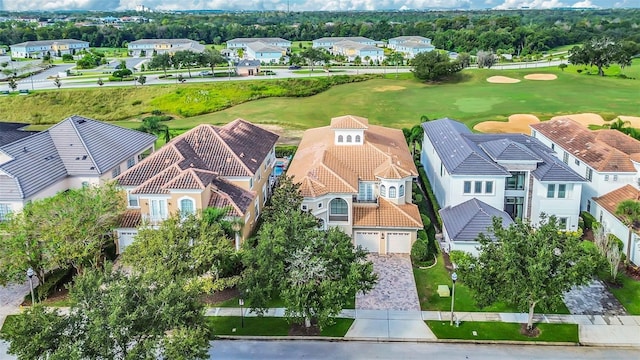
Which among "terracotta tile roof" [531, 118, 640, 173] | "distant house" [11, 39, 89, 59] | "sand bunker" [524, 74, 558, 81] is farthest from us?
"distant house" [11, 39, 89, 59]

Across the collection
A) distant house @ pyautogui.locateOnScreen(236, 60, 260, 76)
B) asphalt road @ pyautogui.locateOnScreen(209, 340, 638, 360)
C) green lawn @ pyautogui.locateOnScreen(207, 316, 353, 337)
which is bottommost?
asphalt road @ pyautogui.locateOnScreen(209, 340, 638, 360)

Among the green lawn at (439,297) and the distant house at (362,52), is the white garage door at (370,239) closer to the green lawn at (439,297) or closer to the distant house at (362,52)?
the green lawn at (439,297)

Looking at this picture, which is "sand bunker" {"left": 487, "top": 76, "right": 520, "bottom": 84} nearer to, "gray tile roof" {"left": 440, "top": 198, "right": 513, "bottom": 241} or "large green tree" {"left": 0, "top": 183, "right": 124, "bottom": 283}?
"gray tile roof" {"left": 440, "top": 198, "right": 513, "bottom": 241}

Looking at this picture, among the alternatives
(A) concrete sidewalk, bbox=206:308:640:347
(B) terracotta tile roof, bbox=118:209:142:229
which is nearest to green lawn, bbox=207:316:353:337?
(A) concrete sidewalk, bbox=206:308:640:347

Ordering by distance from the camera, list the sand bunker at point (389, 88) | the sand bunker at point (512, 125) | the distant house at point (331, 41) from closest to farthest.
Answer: the sand bunker at point (512, 125), the sand bunker at point (389, 88), the distant house at point (331, 41)

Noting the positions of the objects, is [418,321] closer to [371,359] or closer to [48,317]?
[371,359]

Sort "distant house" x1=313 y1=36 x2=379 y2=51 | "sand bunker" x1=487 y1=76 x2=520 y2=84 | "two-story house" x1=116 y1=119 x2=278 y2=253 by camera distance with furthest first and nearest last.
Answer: "distant house" x1=313 y1=36 x2=379 y2=51
"sand bunker" x1=487 y1=76 x2=520 y2=84
"two-story house" x1=116 y1=119 x2=278 y2=253

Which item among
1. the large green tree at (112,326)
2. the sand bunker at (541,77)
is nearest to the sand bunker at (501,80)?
the sand bunker at (541,77)

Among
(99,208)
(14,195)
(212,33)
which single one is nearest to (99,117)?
(14,195)
